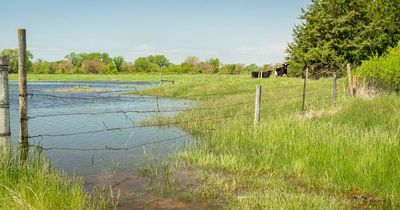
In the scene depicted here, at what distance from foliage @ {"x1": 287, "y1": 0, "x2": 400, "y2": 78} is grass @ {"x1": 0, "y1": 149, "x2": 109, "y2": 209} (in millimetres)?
41222

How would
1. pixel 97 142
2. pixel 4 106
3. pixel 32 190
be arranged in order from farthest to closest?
pixel 97 142
pixel 4 106
pixel 32 190

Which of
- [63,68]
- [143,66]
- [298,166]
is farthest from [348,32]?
[63,68]

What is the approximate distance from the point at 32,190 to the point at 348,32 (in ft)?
147

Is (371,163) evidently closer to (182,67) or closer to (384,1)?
(384,1)

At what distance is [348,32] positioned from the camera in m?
45.2

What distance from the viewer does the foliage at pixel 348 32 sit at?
44.3 metres

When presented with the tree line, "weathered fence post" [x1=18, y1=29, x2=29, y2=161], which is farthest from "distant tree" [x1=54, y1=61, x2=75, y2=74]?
"weathered fence post" [x1=18, y1=29, x2=29, y2=161]

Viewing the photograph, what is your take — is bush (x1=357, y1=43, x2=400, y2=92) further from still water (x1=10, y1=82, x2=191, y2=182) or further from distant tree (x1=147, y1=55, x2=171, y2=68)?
distant tree (x1=147, y1=55, x2=171, y2=68)

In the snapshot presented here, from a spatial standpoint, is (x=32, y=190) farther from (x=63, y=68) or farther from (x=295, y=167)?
(x=63, y=68)

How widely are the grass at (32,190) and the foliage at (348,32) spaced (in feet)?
135

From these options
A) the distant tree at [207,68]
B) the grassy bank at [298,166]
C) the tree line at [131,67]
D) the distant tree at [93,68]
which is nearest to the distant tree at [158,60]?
the tree line at [131,67]

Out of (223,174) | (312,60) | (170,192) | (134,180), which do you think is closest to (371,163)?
(223,174)

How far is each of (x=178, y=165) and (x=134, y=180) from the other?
1249 millimetres

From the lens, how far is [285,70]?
5425 centimetres
